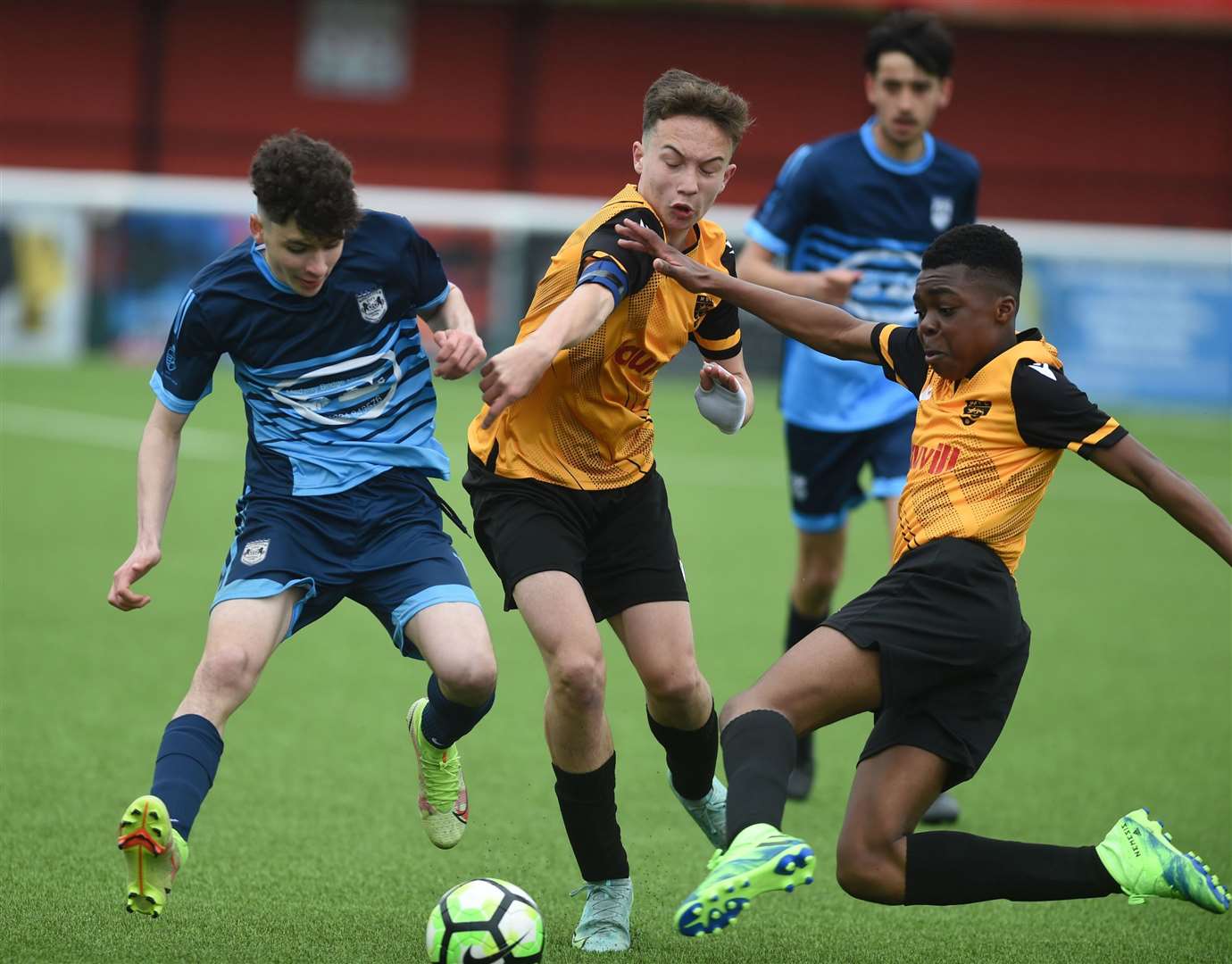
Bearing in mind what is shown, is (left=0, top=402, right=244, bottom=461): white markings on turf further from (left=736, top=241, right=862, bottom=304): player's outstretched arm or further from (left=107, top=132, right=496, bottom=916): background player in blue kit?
(left=107, top=132, right=496, bottom=916): background player in blue kit

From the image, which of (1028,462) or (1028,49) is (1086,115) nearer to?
(1028,49)

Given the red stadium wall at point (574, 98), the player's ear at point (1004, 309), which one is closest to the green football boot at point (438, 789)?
the player's ear at point (1004, 309)

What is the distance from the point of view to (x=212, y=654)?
404cm

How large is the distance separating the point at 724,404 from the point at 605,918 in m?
Answer: 1.39

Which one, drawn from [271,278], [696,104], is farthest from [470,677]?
[696,104]

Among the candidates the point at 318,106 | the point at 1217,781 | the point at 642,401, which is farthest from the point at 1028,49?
the point at 642,401

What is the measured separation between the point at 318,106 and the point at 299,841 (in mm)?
21758

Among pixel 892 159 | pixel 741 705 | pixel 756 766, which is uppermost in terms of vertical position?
pixel 892 159

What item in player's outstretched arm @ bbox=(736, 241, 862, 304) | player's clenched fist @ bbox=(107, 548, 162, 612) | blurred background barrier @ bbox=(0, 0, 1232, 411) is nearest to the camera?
player's clenched fist @ bbox=(107, 548, 162, 612)

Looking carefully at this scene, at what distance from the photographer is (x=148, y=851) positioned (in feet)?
11.6

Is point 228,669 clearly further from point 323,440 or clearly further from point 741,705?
point 741,705

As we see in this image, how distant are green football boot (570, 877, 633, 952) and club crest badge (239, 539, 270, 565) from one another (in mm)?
1215

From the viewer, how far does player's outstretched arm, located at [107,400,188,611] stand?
13.3ft

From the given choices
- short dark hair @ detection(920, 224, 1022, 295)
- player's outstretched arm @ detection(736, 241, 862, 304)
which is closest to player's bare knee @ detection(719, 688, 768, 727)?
short dark hair @ detection(920, 224, 1022, 295)
